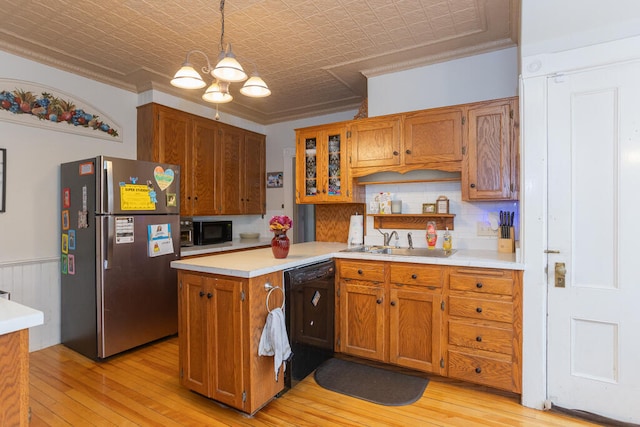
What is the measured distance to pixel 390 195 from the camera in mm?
3402

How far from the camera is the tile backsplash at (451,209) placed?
3.00 meters

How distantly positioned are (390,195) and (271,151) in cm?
252

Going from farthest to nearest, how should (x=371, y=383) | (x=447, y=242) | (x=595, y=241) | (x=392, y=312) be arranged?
1. (x=447, y=242)
2. (x=392, y=312)
3. (x=371, y=383)
4. (x=595, y=241)

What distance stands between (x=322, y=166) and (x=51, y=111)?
2.62 meters

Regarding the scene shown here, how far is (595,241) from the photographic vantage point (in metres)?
2.05

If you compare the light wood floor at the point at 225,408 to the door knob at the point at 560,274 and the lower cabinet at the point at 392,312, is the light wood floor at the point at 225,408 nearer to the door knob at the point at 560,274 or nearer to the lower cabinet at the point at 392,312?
the lower cabinet at the point at 392,312

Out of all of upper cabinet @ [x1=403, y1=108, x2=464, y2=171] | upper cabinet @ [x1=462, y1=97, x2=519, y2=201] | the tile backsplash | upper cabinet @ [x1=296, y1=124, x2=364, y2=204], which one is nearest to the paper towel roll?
the tile backsplash

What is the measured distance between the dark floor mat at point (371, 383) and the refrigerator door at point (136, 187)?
6.97 feet

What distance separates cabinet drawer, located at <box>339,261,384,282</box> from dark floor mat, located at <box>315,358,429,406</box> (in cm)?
72

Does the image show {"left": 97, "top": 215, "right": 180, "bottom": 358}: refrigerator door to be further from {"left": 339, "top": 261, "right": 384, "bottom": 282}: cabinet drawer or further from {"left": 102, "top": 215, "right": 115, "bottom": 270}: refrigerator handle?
{"left": 339, "top": 261, "right": 384, "bottom": 282}: cabinet drawer

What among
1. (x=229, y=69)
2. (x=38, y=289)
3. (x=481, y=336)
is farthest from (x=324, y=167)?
(x=38, y=289)

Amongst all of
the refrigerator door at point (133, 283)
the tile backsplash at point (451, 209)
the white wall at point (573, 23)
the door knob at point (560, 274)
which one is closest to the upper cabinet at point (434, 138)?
the tile backsplash at point (451, 209)

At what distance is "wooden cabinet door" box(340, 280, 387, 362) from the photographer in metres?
2.74

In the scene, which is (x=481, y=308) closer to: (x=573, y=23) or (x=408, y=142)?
(x=408, y=142)
